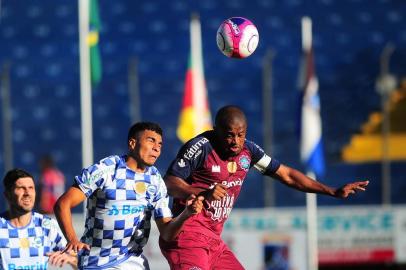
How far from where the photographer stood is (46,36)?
871 inches

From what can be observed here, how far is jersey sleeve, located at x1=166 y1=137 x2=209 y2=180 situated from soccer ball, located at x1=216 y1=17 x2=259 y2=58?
5.77 feet

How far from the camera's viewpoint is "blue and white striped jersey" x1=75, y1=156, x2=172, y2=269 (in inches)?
266

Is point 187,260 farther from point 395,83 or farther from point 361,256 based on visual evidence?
point 395,83

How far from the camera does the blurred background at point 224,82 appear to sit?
17953 mm

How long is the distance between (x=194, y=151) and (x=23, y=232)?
144cm

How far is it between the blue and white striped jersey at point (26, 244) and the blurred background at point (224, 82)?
8.55m

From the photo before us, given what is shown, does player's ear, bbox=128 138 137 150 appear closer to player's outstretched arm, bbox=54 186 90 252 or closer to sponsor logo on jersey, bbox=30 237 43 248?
player's outstretched arm, bbox=54 186 90 252

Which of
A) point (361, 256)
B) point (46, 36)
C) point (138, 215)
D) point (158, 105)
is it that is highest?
point (46, 36)

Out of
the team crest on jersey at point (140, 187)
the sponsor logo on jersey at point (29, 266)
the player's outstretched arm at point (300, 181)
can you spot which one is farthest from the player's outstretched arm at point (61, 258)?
the player's outstretched arm at point (300, 181)

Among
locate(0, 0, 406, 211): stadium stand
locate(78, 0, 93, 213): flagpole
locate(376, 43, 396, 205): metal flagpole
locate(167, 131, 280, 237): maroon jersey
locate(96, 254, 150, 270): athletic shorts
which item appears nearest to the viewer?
locate(96, 254, 150, 270): athletic shorts

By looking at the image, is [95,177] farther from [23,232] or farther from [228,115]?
[228,115]

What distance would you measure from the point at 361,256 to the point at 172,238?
24.4ft

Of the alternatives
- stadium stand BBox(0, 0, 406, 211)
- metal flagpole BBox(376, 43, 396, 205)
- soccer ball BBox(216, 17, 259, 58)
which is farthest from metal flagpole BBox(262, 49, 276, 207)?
soccer ball BBox(216, 17, 259, 58)

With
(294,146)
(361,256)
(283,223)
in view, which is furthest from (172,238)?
(294,146)
